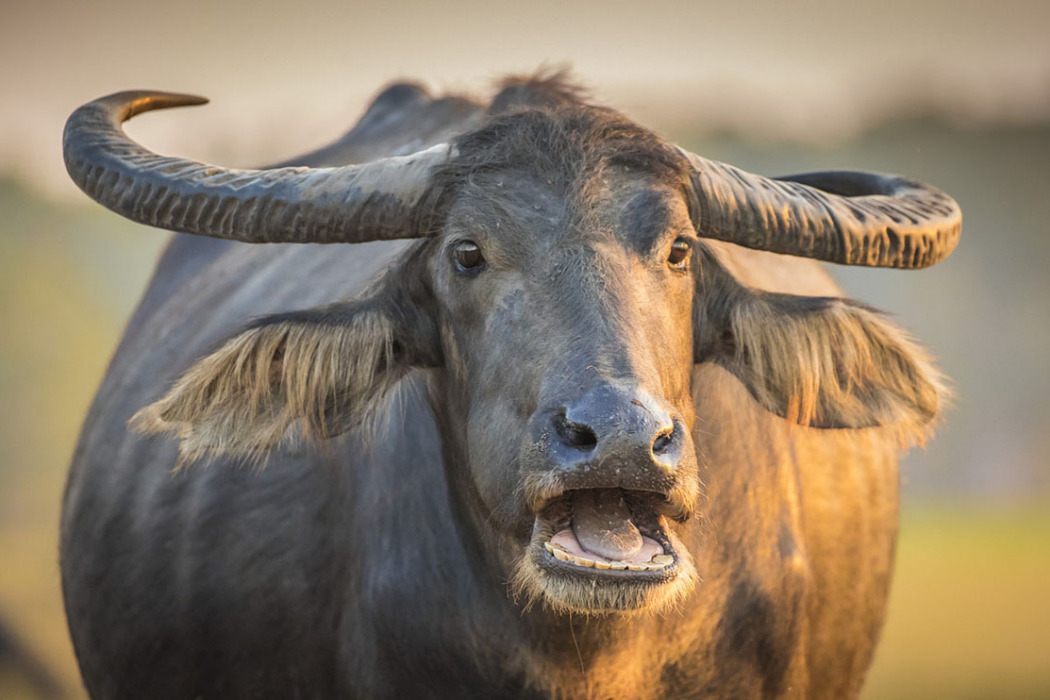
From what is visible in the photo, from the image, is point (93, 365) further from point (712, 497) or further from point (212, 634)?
point (712, 497)

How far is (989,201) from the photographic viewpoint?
35562mm

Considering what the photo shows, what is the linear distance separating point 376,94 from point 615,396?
432 cm

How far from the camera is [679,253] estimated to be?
3.81 meters

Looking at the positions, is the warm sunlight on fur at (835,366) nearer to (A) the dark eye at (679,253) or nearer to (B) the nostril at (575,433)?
(A) the dark eye at (679,253)

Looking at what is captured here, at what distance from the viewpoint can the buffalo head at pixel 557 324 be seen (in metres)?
3.39

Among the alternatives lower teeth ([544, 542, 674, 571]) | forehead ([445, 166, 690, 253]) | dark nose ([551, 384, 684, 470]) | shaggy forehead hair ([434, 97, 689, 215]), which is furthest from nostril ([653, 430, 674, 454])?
shaggy forehead hair ([434, 97, 689, 215])

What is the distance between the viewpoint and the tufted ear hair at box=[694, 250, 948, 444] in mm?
4145

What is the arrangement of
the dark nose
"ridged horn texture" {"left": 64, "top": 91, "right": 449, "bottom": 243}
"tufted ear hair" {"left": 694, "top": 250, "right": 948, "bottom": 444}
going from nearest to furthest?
the dark nose, "ridged horn texture" {"left": 64, "top": 91, "right": 449, "bottom": 243}, "tufted ear hair" {"left": 694, "top": 250, "right": 948, "bottom": 444}

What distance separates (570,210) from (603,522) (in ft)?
2.93

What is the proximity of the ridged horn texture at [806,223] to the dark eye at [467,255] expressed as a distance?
0.70m

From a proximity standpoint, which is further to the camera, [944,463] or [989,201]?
[989,201]

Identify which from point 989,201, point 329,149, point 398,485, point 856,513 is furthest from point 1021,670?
point 989,201

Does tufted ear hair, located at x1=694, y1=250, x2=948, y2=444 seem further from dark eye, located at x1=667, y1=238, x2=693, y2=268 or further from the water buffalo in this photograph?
dark eye, located at x1=667, y1=238, x2=693, y2=268

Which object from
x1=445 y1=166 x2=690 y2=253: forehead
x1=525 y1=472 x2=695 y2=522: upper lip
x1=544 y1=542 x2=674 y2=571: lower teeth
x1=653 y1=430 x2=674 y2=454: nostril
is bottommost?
x1=544 y1=542 x2=674 y2=571: lower teeth
